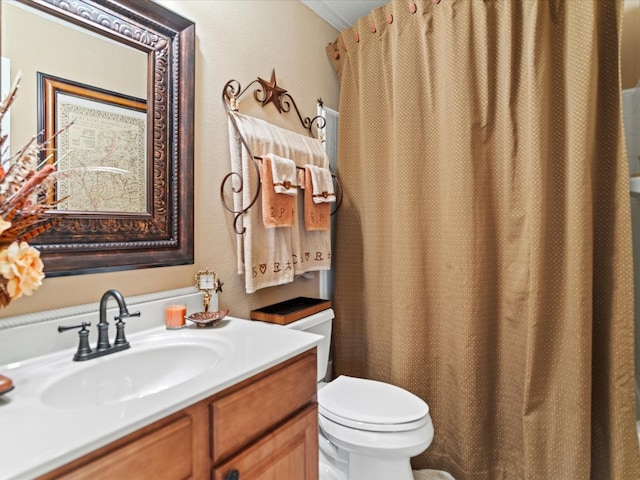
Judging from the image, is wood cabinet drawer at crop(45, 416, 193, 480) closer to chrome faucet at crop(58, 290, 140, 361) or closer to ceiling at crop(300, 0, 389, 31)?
chrome faucet at crop(58, 290, 140, 361)

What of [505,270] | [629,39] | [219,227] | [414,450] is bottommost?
[414,450]

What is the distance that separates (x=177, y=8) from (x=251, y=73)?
383 mm

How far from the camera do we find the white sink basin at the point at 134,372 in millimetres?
912

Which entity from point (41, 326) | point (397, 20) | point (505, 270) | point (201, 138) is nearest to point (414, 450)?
point (505, 270)

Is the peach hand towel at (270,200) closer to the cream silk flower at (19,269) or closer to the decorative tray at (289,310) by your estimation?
the decorative tray at (289,310)

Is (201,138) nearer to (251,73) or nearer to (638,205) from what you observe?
(251,73)

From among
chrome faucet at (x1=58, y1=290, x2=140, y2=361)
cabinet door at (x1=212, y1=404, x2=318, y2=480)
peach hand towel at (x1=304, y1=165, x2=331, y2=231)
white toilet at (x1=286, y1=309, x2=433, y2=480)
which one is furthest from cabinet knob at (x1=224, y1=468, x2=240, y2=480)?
peach hand towel at (x1=304, y1=165, x2=331, y2=231)

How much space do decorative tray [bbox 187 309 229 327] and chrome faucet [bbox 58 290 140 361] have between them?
0.79 feet

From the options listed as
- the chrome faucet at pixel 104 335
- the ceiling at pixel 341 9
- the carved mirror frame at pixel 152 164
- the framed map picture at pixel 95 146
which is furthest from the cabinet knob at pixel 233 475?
the ceiling at pixel 341 9

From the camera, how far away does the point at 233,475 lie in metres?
0.88

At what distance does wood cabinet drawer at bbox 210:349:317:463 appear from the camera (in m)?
0.86

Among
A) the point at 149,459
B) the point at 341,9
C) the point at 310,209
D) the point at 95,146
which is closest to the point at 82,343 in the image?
the point at 149,459

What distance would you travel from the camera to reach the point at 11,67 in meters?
0.98

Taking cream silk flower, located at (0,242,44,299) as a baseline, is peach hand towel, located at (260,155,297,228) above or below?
above
